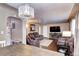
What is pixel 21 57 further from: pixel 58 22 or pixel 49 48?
pixel 58 22

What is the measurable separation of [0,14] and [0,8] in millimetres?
82

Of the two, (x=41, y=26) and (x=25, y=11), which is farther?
(x=41, y=26)

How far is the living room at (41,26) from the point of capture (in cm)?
150

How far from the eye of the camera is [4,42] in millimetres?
1505

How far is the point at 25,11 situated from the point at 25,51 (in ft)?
1.73

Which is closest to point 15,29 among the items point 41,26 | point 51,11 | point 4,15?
point 4,15

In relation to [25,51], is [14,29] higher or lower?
higher

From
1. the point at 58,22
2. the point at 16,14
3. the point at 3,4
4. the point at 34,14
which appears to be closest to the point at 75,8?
the point at 58,22

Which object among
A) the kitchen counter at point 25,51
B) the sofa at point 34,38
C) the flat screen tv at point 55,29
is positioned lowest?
the kitchen counter at point 25,51

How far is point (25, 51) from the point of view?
1533 mm

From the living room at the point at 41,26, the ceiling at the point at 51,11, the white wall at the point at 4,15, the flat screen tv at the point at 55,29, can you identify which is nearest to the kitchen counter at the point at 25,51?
the living room at the point at 41,26

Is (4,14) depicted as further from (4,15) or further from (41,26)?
(41,26)

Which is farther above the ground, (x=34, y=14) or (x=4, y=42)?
(x=34, y=14)

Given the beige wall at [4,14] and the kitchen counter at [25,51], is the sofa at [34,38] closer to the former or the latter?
the kitchen counter at [25,51]
